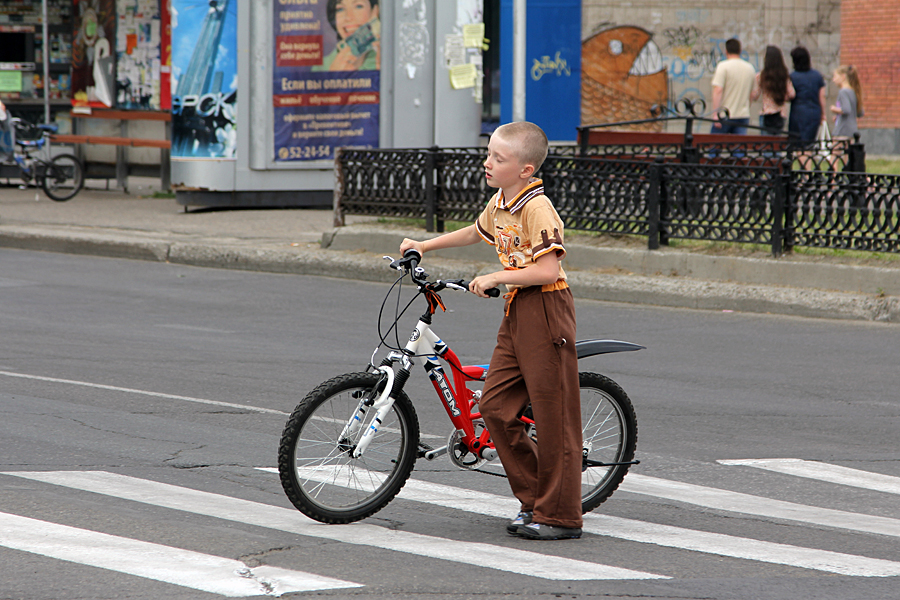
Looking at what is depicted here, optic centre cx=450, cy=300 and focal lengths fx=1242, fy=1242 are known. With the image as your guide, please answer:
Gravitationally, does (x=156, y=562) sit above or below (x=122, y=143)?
below

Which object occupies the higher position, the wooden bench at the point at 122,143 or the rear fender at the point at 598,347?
the wooden bench at the point at 122,143

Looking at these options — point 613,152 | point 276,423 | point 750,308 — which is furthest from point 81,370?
point 613,152

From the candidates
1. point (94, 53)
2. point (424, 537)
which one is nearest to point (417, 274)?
point (424, 537)

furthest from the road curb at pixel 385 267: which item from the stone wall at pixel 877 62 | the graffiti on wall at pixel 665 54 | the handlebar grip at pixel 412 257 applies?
the stone wall at pixel 877 62

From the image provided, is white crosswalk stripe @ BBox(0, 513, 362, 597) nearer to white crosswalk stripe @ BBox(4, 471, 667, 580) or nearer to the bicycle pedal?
white crosswalk stripe @ BBox(4, 471, 667, 580)

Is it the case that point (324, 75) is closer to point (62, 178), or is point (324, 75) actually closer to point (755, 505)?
point (62, 178)

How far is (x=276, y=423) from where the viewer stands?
22.7 ft

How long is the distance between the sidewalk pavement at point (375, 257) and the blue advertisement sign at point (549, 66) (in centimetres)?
538

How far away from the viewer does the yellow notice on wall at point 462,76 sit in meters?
16.7

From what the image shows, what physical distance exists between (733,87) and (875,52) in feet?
37.1

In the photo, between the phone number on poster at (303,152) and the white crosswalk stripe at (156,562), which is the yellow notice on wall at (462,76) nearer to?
the phone number on poster at (303,152)

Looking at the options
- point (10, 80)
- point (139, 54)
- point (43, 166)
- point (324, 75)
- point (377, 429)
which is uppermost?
point (139, 54)

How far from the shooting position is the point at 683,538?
5012 mm

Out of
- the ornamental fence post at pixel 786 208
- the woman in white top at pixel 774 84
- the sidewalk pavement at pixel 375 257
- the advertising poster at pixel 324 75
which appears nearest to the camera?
the sidewalk pavement at pixel 375 257
